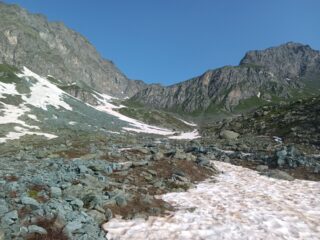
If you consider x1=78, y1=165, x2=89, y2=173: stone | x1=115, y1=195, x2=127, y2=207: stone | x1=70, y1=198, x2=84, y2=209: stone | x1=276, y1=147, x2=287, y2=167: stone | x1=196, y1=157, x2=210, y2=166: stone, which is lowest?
x1=70, y1=198, x2=84, y2=209: stone

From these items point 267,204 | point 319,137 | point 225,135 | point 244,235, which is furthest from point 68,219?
point 225,135

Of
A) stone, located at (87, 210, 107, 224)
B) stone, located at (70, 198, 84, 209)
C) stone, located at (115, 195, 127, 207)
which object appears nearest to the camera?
stone, located at (87, 210, 107, 224)

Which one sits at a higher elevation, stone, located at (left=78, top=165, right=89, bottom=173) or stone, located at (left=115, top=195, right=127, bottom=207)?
stone, located at (left=78, top=165, right=89, bottom=173)

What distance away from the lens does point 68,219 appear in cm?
1357

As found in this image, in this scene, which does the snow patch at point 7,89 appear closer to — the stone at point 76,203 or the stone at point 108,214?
the stone at point 76,203

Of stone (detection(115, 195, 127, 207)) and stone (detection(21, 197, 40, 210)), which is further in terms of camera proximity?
stone (detection(115, 195, 127, 207))

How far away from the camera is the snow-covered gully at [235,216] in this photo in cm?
1338

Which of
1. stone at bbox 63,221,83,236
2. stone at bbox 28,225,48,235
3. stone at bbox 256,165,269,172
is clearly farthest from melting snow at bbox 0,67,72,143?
stone at bbox 28,225,48,235

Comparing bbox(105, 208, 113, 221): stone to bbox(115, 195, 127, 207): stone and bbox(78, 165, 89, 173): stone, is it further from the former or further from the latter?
bbox(78, 165, 89, 173): stone

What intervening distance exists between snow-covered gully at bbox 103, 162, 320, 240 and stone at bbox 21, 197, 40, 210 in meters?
2.81

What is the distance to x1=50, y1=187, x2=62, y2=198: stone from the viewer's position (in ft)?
51.3

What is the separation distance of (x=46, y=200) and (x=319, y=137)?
150 ft

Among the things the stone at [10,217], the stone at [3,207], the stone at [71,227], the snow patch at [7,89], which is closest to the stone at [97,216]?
the stone at [71,227]

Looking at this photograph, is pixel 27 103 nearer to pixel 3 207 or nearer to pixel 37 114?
pixel 37 114
